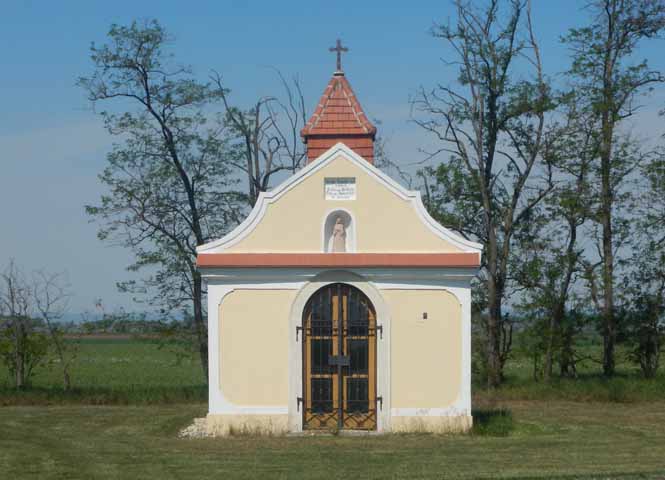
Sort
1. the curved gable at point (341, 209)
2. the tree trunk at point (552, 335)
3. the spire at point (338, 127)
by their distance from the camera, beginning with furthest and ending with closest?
the tree trunk at point (552, 335), the spire at point (338, 127), the curved gable at point (341, 209)

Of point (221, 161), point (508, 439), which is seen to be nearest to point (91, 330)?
point (221, 161)

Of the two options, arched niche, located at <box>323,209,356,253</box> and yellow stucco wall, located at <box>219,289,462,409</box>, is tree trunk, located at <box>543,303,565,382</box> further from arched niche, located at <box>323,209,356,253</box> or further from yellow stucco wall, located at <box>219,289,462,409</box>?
arched niche, located at <box>323,209,356,253</box>

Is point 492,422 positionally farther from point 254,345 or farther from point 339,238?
point 254,345

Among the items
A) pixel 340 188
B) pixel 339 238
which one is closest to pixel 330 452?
pixel 339 238

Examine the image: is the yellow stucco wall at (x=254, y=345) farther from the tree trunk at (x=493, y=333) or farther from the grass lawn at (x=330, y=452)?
the tree trunk at (x=493, y=333)

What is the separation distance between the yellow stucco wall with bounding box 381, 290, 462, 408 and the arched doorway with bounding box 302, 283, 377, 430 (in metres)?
0.46

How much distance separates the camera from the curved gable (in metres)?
20.0

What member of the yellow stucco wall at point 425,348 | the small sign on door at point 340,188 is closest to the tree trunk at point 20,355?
the small sign on door at point 340,188

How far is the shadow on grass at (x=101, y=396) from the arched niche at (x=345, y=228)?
840 cm

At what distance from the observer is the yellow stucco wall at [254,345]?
1981 cm

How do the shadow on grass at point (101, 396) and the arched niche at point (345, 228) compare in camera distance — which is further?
the shadow on grass at point (101, 396)

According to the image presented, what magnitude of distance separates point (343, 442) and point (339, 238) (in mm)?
3937

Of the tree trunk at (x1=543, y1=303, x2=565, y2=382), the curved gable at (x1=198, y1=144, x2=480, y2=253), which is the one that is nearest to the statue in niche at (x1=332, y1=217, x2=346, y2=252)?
the curved gable at (x1=198, y1=144, x2=480, y2=253)

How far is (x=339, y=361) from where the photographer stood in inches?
779
